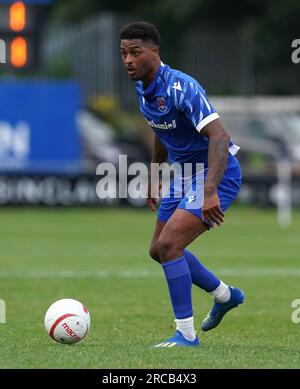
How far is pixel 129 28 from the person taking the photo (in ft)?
27.2

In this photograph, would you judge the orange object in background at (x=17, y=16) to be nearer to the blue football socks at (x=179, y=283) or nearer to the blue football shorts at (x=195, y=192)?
the blue football shorts at (x=195, y=192)

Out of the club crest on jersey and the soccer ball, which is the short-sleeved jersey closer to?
the club crest on jersey

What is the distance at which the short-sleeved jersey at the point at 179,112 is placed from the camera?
8.20 metres

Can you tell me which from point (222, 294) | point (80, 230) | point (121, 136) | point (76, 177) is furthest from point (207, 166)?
point (121, 136)

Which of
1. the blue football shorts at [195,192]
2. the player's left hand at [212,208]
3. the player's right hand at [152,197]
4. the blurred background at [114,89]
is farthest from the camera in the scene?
the blurred background at [114,89]

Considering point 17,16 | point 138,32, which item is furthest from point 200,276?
point 17,16

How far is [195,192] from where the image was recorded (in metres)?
8.48

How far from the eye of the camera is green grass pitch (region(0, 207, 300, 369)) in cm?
776

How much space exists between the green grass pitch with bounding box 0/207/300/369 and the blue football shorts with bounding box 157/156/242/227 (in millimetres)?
1019

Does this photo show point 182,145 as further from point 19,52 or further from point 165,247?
point 19,52

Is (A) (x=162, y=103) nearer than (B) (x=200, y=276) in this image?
Yes

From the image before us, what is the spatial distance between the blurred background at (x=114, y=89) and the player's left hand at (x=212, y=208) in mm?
13119

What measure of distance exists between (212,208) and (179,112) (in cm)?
77

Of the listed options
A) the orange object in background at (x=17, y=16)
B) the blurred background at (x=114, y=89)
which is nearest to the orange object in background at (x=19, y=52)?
the blurred background at (x=114, y=89)
